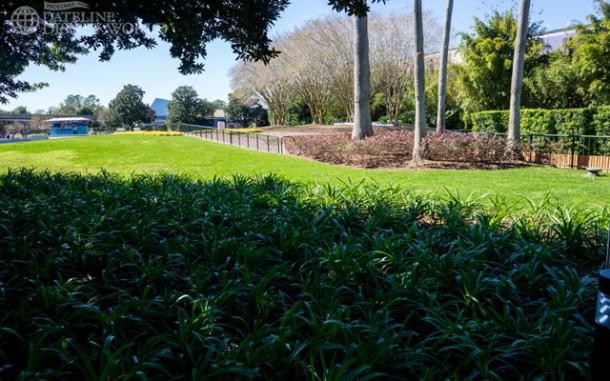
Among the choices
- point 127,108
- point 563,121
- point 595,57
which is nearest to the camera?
point 563,121

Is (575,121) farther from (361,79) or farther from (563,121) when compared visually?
(361,79)

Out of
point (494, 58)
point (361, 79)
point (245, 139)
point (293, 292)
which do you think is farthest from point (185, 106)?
point (293, 292)

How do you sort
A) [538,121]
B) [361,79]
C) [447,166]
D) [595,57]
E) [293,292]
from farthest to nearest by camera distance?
[595,57] < [538,121] < [361,79] < [447,166] < [293,292]

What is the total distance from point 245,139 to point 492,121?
11.9 m

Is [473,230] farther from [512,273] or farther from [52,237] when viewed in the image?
[52,237]

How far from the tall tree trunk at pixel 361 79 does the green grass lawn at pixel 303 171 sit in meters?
2.40

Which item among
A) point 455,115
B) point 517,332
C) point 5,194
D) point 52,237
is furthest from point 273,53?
point 455,115

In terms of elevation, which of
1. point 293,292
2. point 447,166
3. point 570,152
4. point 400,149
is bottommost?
point 293,292

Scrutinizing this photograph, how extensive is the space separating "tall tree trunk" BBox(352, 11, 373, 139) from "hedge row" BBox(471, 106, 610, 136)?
686 cm

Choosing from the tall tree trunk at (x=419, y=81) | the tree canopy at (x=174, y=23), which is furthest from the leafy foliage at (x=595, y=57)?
the tree canopy at (x=174, y=23)

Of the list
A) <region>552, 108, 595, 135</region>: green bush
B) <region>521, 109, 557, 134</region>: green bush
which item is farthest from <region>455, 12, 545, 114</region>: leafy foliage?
<region>552, 108, 595, 135</region>: green bush

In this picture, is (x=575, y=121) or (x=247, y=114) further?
(x=247, y=114)

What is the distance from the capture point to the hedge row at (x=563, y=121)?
13797 millimetres

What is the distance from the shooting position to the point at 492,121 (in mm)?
18297
